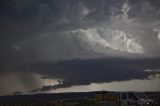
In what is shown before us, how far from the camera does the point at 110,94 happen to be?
1634 inches

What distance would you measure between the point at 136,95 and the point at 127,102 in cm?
129

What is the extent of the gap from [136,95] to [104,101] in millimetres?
4354

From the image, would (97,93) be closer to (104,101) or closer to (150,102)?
(104,101)

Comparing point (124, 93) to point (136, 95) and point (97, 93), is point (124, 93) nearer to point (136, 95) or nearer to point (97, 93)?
point (136, 95)

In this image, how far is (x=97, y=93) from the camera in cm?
4303

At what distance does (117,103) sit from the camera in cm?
4000

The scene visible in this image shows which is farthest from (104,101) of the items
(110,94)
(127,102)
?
(127,102)

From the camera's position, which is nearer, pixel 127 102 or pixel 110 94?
pixel 127 102

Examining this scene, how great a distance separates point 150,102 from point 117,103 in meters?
3.69

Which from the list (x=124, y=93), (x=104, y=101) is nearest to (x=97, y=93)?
(x=104, y=101)

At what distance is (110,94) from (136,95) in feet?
11.8

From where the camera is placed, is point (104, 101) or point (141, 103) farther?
point (104, 101)

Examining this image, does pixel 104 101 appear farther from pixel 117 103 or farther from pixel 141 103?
pixel 141 103

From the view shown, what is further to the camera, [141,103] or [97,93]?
[97,93]
